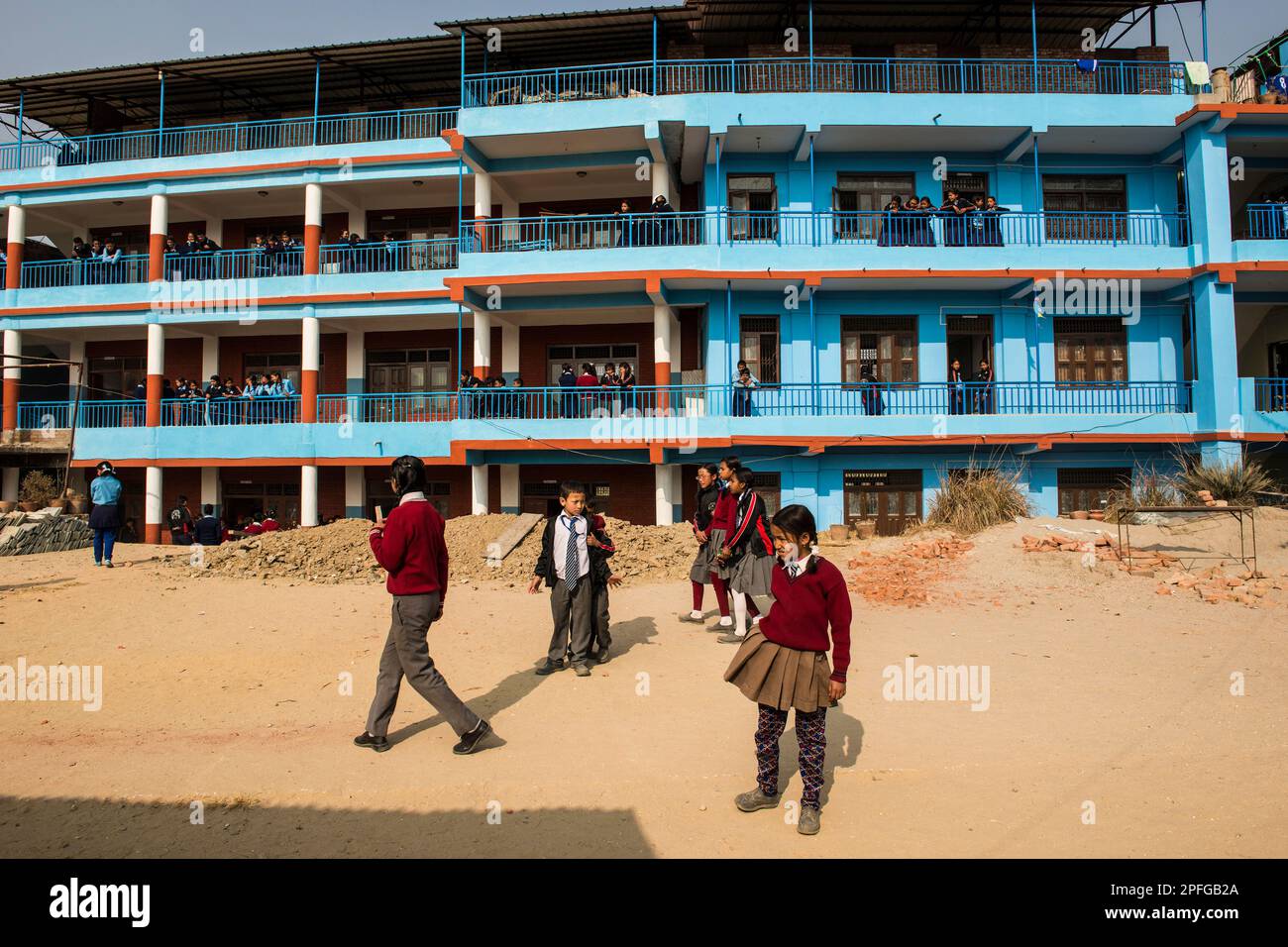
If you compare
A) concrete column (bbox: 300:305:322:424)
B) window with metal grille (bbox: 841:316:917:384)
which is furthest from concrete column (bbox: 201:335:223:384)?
window with metal grille (bbox: 841:316:917:384)

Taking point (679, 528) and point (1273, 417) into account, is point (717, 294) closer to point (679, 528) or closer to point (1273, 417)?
point (679, 528)

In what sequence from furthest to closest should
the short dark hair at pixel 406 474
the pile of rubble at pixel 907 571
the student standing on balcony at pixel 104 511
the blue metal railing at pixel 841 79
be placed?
the blue metal railing at pixel 841 79 < the student standing on balcony at pixel 104 511 < the pile of rubble at pixel 907 571 < the short dark hair at pixel 406 474

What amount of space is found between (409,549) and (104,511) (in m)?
11.1

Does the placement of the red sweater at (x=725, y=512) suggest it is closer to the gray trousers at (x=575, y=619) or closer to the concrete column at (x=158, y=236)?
the gray trousers at (x=575, y=619)

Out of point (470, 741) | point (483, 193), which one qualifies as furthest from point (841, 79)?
point (470, 741)

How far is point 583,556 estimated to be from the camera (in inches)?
278

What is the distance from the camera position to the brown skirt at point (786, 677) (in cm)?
401

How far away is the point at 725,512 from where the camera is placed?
26.9ft

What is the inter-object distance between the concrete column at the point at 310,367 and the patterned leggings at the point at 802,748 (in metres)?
18.9

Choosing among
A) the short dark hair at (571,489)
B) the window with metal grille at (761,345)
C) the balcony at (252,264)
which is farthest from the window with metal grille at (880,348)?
the short dark hair at (571,489)

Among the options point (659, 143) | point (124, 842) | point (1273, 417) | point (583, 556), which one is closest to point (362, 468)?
point (659, 143)

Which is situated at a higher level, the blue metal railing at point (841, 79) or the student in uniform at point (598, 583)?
the blue metal railing at point (841, 79)

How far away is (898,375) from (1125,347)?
5853 mm

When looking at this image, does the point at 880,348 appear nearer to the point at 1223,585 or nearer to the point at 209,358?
the point at 1223,585
